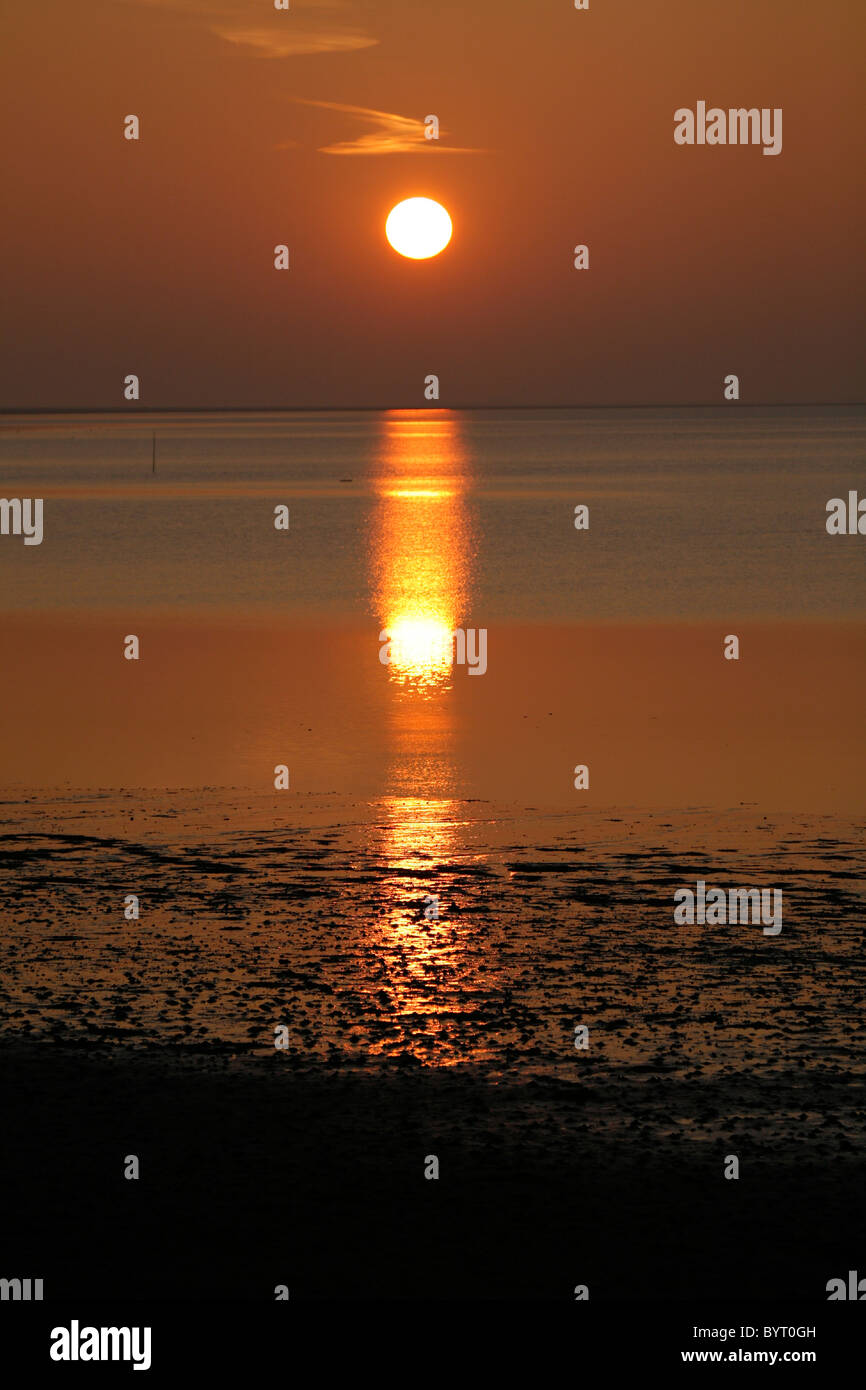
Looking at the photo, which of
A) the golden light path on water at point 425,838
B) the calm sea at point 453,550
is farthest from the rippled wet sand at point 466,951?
the calm sea at point 453,550

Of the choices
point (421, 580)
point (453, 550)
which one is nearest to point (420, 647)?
point (421, 580)

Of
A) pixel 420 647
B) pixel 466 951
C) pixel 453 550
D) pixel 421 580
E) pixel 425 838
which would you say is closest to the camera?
pixel 466 951

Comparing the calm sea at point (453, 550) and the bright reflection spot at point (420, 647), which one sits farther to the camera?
the calm sea at point (453, 550)

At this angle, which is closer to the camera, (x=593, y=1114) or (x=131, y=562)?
(x=593, y=1114)

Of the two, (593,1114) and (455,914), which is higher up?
(455,914)

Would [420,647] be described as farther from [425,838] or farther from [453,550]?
[453,550]

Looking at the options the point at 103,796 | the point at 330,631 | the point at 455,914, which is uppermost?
the point at 330,631

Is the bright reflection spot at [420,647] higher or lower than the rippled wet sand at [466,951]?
higher

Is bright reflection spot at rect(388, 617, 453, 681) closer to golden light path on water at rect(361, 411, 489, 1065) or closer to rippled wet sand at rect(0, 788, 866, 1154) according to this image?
golden light path on water at rect(361, 411, 489, 1065)

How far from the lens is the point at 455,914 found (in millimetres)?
15844

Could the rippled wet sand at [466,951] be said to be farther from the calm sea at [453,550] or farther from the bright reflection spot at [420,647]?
the calm sea at [453,550]
